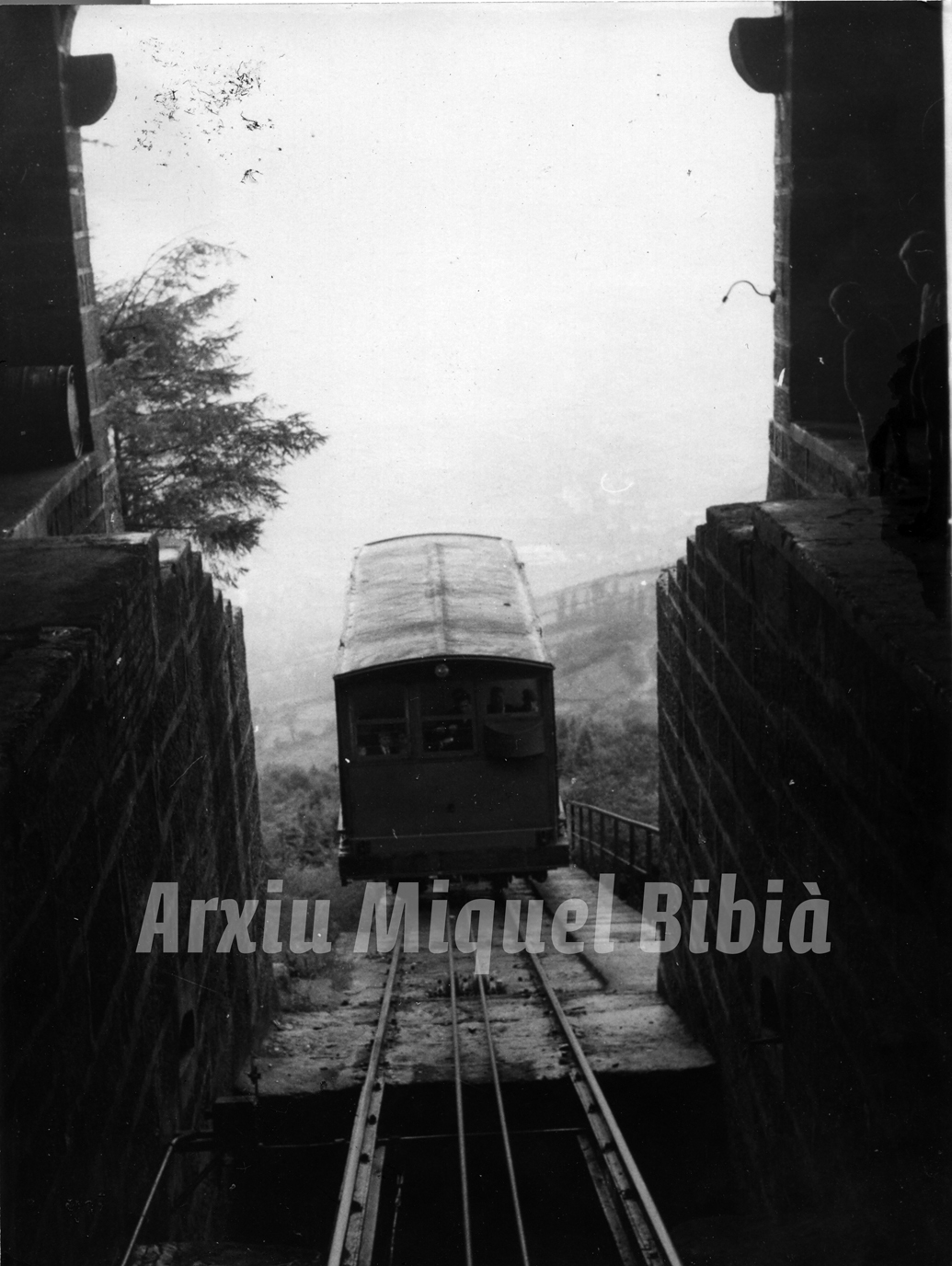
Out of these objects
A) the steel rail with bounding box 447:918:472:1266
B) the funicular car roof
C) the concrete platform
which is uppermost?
the funicular car roof

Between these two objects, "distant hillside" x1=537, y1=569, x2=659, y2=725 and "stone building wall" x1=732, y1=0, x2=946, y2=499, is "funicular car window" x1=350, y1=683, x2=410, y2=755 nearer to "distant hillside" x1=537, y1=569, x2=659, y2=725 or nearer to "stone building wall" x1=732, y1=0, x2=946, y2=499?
"stone building wall" x1=732, y1=0, x2=946, y2=499

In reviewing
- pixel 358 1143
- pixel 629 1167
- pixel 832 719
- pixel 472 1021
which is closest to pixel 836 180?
pixel 832 719

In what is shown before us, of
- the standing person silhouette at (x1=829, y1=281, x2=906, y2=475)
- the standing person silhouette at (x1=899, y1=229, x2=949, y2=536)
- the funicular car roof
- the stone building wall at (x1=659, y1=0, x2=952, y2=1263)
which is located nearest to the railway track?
the stone building wall at (x1=659, y1=0, x2=952, y2=1263)

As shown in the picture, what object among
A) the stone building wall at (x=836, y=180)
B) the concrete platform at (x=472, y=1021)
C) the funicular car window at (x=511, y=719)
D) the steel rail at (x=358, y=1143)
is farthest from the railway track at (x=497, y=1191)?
the funicular car window at (x=511, y=719)

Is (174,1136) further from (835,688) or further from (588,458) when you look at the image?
(588,458)

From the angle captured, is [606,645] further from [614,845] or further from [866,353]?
[866,353]


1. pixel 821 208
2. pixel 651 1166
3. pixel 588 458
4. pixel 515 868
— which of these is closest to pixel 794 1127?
pixel 651 1166

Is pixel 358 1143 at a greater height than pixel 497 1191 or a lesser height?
→ greater

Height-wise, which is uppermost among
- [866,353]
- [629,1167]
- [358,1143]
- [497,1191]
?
[866,353]
